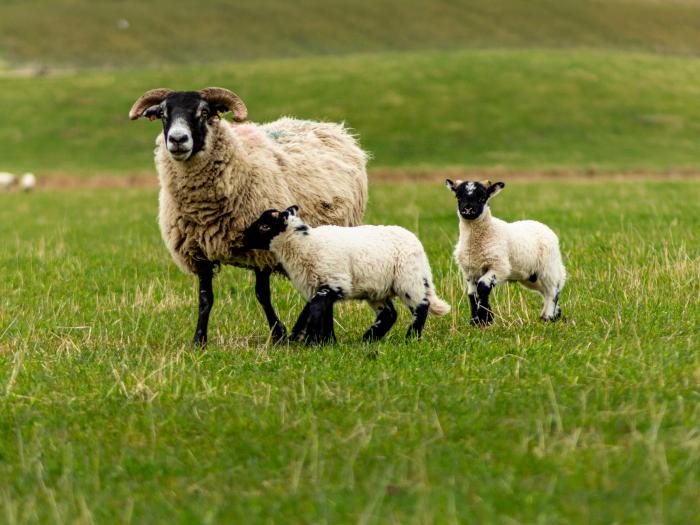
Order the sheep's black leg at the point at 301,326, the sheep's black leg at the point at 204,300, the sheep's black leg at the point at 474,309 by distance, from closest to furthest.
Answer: the sheep's black leg at the point at 301,326 → the sheep's black leg at the point at 204,300 → the sheep's black leg at the point at 474,309

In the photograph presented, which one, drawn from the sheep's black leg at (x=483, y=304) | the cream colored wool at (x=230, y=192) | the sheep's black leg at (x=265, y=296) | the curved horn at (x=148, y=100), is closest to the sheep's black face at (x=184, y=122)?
the cream colored wool at (x=230, y=192)

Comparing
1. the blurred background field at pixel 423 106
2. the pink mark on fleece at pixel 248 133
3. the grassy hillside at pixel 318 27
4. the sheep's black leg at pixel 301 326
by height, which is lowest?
the sheep's black leg at pixel 301 326

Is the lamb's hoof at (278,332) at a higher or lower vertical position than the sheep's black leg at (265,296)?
lower

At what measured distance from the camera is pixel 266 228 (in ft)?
25.2

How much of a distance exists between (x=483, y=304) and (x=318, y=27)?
12011cm

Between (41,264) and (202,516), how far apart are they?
32.2 feet

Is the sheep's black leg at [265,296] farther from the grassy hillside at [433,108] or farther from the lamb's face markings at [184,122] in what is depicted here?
the grassy hillside at [433,108]

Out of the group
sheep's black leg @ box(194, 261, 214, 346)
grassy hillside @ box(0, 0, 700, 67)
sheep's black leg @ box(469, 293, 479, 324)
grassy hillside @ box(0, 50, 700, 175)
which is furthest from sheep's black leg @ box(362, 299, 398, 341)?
grassy hillside @ box(0, 0, 700, 67)

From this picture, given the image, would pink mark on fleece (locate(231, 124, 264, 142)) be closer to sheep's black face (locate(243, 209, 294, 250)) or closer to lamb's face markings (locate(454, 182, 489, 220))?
sheep's black face (locate(243, 209, 294, 250))

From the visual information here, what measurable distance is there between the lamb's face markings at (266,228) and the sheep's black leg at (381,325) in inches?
44.4

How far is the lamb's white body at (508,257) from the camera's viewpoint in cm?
816

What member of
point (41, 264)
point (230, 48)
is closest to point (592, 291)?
point (41, 264)

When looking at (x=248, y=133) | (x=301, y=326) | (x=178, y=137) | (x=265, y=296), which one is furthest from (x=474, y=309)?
(x=178, y=137)

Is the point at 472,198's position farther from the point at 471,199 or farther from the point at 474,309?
the point at 474,309
